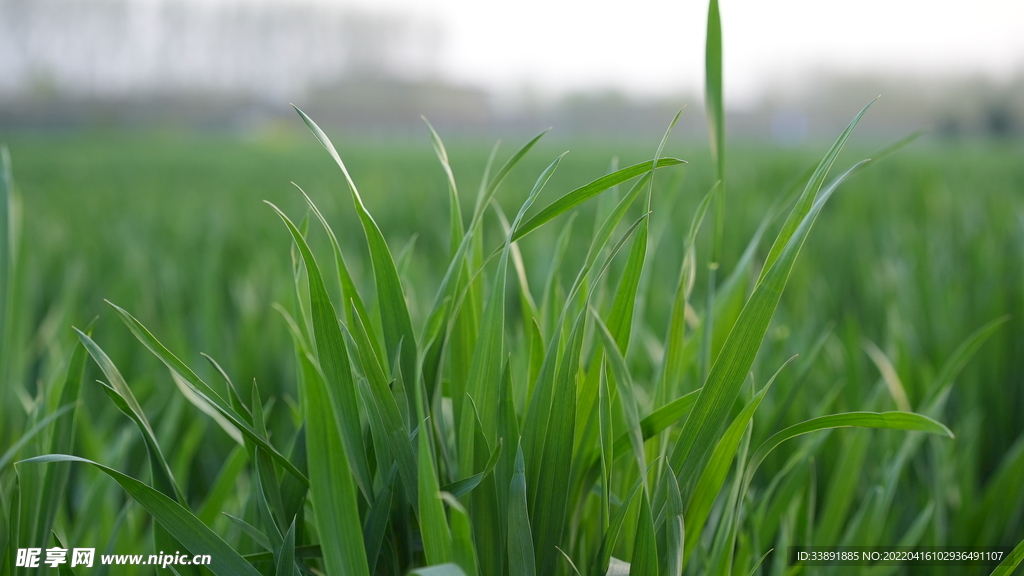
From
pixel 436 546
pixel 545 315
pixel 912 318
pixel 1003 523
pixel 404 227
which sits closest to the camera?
pixel 436 546

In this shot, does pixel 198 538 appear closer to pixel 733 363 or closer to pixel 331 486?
pixel 331 486

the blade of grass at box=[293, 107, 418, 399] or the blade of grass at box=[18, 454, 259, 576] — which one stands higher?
the blade of grass at box=[293, 107, 418, 399]

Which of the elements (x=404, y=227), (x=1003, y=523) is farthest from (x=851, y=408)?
(x=404, y=227)

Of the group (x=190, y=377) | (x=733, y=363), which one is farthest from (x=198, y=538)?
(x=733, y=363)

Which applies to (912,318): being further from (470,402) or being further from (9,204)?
(9,204)

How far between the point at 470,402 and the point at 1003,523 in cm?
44

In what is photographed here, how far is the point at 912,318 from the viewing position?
702mm

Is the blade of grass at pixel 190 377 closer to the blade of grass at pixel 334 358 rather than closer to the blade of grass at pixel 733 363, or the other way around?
the blade of grass at pixel 334 358

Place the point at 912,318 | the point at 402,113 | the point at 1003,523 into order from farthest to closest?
the point at 402,113 → the point at 912,318 → the point at 1003,523

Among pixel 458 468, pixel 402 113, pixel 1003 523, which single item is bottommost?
pixel 1003 523

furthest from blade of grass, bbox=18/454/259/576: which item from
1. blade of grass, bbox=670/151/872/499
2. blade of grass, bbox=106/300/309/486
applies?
blade of grass, bbox=670/151/872/499

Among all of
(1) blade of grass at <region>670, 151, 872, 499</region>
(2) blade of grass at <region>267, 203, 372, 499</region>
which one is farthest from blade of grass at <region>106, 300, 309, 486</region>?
(1) blade of grass at <region>670, 151, 872, 499</region>

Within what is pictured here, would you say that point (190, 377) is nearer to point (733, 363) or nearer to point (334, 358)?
point (334, 358)

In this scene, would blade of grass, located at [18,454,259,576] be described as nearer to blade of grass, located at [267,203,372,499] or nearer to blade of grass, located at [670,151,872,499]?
blade of grass, located at [267,203,372,499]
